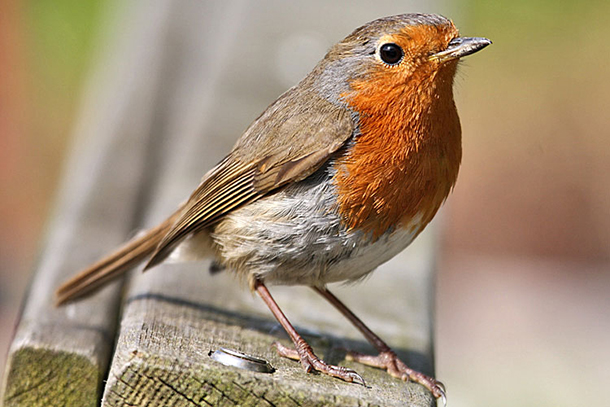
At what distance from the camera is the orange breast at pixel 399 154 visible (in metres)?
2.91

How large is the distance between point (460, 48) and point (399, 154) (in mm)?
409

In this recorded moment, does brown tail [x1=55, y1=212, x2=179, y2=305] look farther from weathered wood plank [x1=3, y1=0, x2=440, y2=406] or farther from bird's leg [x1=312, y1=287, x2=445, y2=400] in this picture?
bird's leg [x1=312, y1=287, x2=445, y2=400]

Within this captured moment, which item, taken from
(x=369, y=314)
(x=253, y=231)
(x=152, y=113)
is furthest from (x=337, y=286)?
(x=152, y=113)

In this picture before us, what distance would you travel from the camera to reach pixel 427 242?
369cm

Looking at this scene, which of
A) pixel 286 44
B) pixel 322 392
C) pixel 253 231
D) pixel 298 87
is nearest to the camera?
pixel 322 392

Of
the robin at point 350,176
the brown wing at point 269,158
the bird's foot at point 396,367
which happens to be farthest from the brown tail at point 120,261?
the bird's foot at point 396,367

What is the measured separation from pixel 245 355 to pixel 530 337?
10.6 feet

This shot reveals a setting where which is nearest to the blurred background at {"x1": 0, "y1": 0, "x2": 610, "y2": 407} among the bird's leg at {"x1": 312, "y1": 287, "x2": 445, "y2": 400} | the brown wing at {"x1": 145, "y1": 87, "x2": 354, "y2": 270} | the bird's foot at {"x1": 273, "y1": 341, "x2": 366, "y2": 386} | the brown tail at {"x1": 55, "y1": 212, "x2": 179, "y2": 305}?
the brown wing at {"x1": 145, "y1": 87, "x2": 354, "y2": 270}

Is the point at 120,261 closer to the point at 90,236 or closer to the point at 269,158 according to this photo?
the point at 90,236

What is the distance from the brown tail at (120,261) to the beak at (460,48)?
1170 millimetres

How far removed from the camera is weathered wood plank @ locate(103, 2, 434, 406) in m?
2.06

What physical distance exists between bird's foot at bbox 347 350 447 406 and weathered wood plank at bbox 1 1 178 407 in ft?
2.65

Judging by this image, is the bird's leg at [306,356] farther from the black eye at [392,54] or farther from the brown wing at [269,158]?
the black eye at [392,54]

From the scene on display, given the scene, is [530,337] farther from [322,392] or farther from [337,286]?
[322,392]
